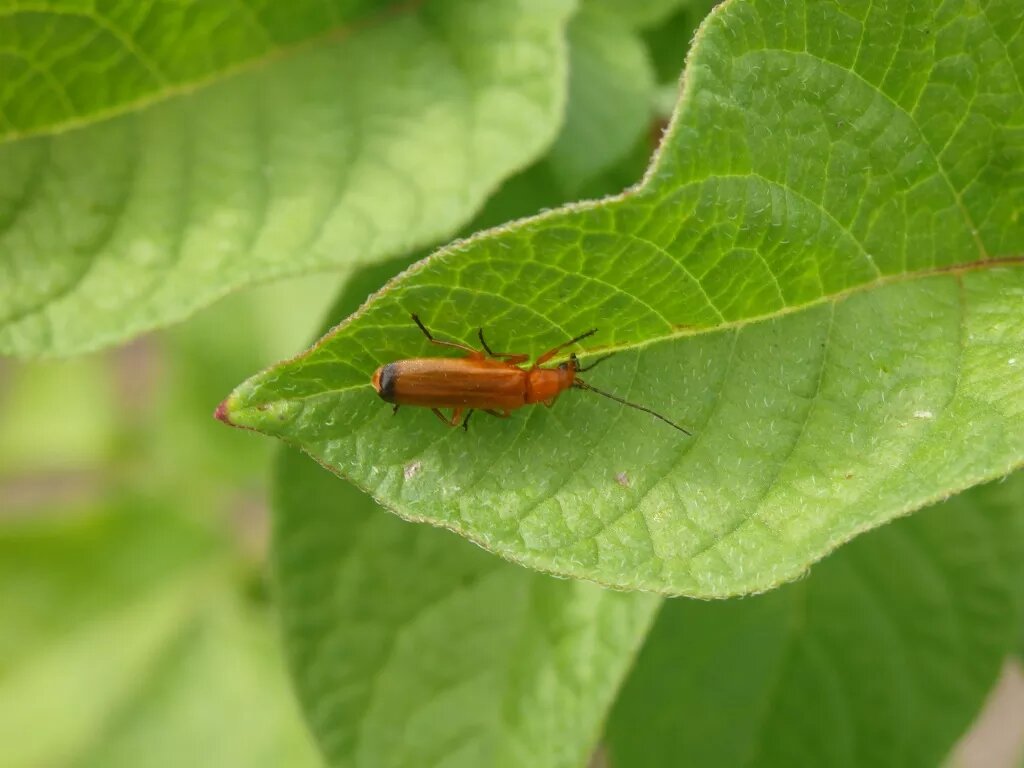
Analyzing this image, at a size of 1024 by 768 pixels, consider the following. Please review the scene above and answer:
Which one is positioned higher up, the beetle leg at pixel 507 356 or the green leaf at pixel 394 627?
the beetle leg at pixel 507 356

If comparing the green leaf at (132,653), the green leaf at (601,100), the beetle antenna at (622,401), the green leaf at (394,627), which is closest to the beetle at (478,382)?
the beetle antenna at (622,401)

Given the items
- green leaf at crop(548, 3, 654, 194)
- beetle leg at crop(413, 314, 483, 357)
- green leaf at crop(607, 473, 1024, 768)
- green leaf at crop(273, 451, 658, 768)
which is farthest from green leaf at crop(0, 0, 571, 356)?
green leaf at crop(607, 473, 1024, 768)

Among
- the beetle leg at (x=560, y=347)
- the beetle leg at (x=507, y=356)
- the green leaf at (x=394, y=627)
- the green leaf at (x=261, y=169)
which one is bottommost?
the green leaf at (x=394, y=627)

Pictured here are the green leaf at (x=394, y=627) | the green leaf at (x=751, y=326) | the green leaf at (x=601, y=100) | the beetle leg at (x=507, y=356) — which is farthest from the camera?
the green leaf at (x=601, y=100)

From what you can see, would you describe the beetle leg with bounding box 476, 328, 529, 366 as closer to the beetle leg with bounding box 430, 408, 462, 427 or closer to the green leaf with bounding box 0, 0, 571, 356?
the beetle leg with bounding box 430, 408, 462, 427

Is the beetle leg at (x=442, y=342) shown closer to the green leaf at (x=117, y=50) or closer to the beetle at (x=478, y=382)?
the beetle at (x=478, y=382)

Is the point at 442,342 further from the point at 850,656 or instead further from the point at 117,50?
the point at 850,656

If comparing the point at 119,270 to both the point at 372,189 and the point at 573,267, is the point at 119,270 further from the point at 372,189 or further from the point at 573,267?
the point at 573,267

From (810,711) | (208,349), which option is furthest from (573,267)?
(208,349)
